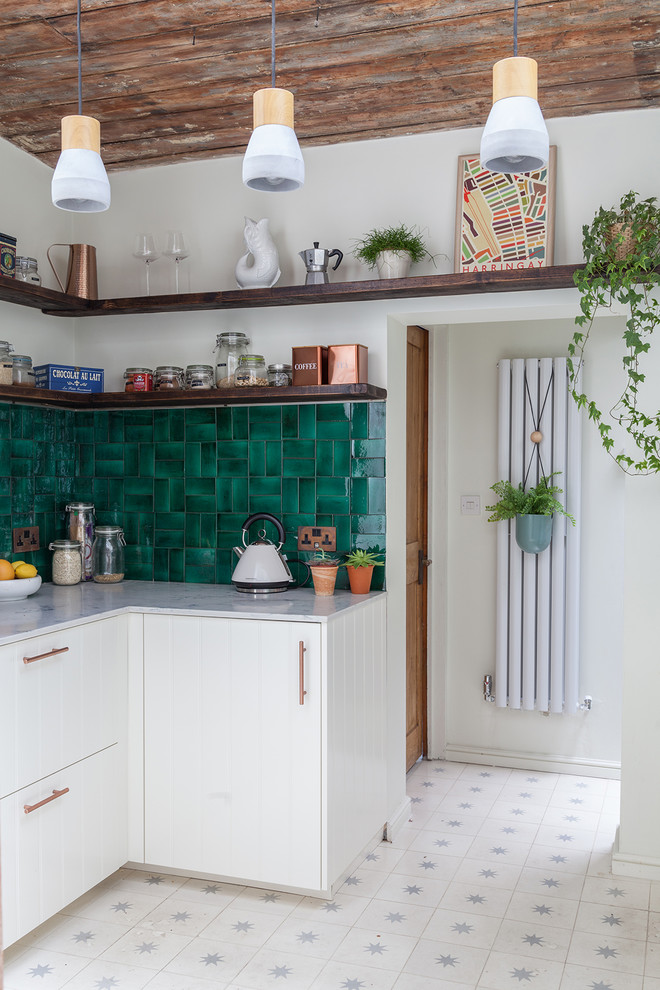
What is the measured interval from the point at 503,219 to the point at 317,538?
4.29ft

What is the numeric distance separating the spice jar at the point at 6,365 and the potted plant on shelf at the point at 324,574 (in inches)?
48.0

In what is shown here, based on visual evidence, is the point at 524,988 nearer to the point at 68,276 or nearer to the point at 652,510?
the point at 652,510

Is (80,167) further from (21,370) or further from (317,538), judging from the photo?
(317,538)

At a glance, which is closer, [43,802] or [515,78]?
[515,78]

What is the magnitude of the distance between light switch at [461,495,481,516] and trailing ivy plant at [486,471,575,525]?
153mm

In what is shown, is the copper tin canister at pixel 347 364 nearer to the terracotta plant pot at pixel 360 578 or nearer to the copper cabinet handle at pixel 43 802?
the terracotta plant pot at pixel 360 578

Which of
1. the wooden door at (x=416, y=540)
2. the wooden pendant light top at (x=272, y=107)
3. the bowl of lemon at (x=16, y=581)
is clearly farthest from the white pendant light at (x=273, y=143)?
the wooden door at (x=416, y=540)

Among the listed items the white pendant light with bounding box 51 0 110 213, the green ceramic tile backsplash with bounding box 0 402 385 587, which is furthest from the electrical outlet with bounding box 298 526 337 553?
the white pendant light with bounding box 51 0 110 213

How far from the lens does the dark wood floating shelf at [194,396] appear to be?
2997mm

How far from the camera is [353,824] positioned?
2.89 m

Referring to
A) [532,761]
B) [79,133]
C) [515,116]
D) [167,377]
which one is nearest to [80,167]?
[79,133]

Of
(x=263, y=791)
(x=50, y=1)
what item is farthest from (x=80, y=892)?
(x=50, y=1)

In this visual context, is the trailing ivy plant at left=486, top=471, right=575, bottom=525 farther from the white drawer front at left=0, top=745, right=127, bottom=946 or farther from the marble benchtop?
the white drawer front at left=0, top=745, right=127, bottom=946

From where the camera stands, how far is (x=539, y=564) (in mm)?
3977
